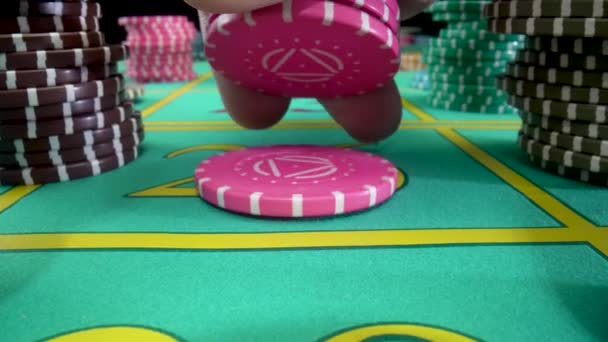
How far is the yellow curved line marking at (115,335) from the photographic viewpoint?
90 cm

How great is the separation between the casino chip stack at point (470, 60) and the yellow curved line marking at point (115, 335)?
266 centimetres

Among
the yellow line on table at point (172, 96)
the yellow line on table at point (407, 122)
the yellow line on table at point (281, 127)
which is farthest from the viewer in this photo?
the yellow line on table at point (172, 96)

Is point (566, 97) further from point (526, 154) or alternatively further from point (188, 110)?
point (188, 110)

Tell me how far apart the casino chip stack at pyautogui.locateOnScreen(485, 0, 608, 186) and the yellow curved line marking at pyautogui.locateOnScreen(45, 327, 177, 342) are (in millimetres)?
1335

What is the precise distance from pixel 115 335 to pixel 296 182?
2.33 feet

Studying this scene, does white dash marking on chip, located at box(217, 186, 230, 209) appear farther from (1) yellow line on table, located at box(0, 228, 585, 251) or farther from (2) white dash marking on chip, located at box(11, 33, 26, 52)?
(2) white dash marking on chip, located at box(11, 33, 26, 52)

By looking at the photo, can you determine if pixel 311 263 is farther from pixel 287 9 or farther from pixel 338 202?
pixel 287 9

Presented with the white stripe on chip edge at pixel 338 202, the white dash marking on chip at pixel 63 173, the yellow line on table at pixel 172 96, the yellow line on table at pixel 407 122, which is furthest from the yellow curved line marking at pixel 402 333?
the yellow line on table at pixel 172 96

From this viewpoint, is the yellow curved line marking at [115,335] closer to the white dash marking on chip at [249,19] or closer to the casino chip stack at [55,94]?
the white dash marking on chip at [249,19]

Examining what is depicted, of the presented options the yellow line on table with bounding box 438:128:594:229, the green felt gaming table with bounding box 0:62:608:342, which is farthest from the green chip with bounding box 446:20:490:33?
the green felt gaming table with bounding box 0:62:608:342

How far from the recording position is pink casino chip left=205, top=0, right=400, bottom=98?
1290 mm

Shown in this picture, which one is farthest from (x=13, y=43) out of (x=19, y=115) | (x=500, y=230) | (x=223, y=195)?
(x=500, y=230)

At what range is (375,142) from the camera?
2.16 metres

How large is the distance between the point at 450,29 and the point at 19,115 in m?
2.61
